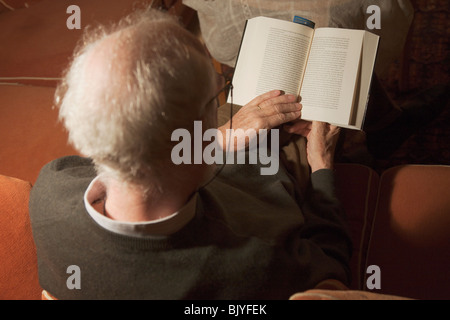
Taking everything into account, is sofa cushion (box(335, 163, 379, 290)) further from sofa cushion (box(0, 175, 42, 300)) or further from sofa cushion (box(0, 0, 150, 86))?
sofa cushion (box(0, 0, 150, 86))

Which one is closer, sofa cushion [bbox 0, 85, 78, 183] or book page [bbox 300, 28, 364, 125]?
book page [bbox 300, 28, 364, 125]

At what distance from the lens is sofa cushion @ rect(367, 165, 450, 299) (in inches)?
35.5

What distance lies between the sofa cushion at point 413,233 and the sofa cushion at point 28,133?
3.47 ft

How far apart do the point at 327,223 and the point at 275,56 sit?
1.70 ft

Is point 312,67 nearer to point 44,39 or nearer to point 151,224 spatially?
→ point 151,224

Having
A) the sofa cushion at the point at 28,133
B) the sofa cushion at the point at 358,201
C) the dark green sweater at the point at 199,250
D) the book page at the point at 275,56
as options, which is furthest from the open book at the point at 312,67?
the sofa cushion at the point at 28,133

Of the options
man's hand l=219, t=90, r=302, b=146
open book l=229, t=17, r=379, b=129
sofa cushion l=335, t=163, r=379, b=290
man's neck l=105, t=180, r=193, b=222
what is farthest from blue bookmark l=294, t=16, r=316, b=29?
man's neck l=105, t=180, r=193, b=222

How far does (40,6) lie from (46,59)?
423 mm

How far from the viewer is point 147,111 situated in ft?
1.69

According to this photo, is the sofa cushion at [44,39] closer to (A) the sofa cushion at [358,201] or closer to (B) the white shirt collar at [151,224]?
(B) the white shirt collar at [151,224]

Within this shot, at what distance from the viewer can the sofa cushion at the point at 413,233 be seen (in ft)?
2.96

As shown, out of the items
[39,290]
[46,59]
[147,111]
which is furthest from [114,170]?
[46,59]

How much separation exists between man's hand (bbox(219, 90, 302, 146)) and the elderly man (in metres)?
0.26

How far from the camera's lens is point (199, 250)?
0.64 m
